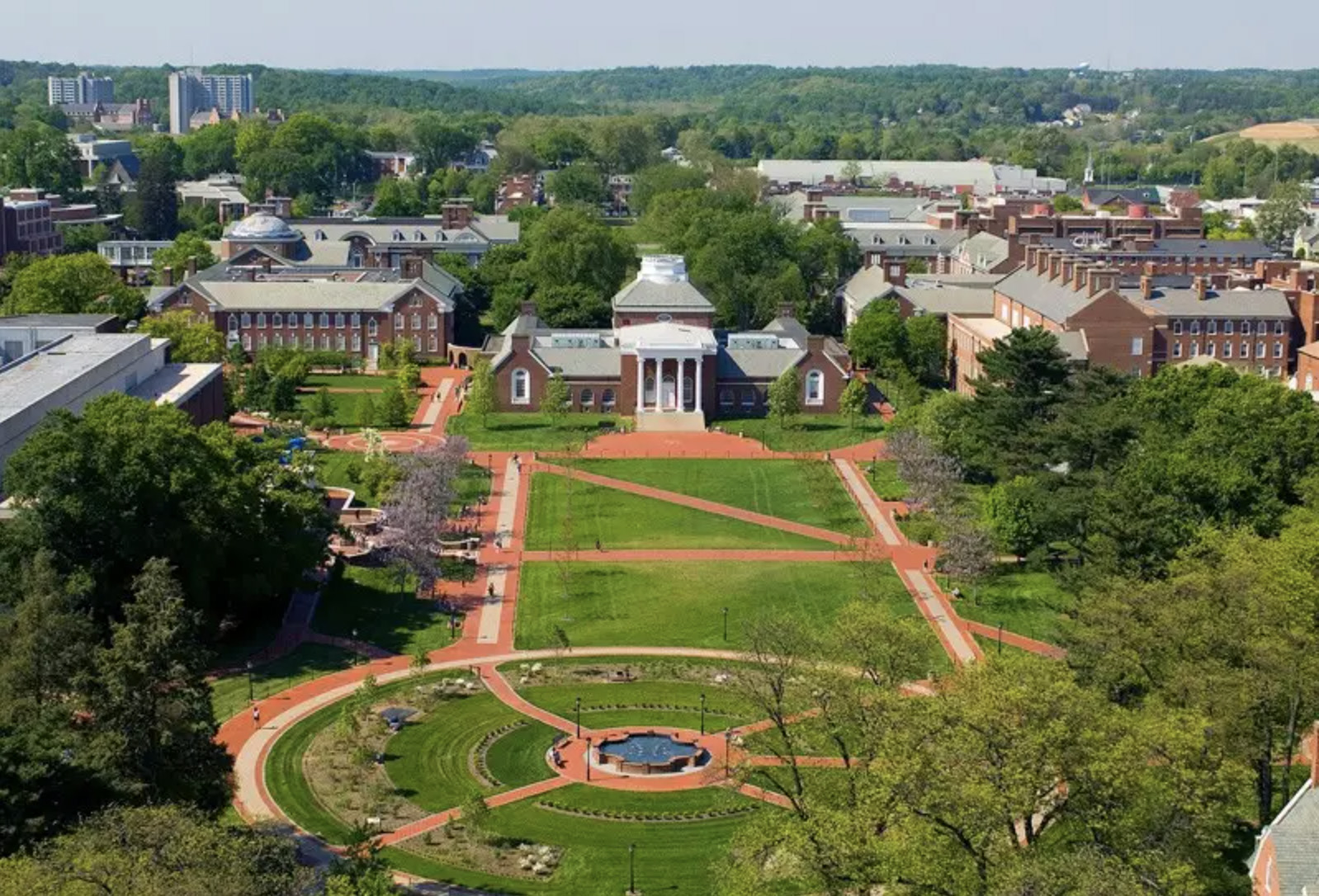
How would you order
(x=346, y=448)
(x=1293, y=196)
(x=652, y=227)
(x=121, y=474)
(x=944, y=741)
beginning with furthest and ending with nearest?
(x=1293, y=196), (x=652, y=227), (x=346, y=448), (x=121, y=474), (x=944, y=741)

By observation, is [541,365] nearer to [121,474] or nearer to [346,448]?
[346,448]

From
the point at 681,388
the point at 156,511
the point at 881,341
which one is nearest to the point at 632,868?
the point at 156,511

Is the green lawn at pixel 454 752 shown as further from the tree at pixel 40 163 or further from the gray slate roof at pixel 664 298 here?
the tree at pixel 40 163

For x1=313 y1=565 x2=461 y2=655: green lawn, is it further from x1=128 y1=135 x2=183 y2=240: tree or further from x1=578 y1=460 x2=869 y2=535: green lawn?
x1=128 y1=135 x2=183 y2=240: tree

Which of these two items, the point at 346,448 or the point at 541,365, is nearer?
the point at 346,448

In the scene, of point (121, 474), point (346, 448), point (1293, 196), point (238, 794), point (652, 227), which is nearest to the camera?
point (238, 794)

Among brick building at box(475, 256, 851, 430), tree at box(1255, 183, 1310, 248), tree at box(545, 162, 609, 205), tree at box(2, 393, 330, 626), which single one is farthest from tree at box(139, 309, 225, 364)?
tree at box(1255, 183, 1310, 248)

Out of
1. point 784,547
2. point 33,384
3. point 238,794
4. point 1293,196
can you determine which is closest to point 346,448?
point 33,384
